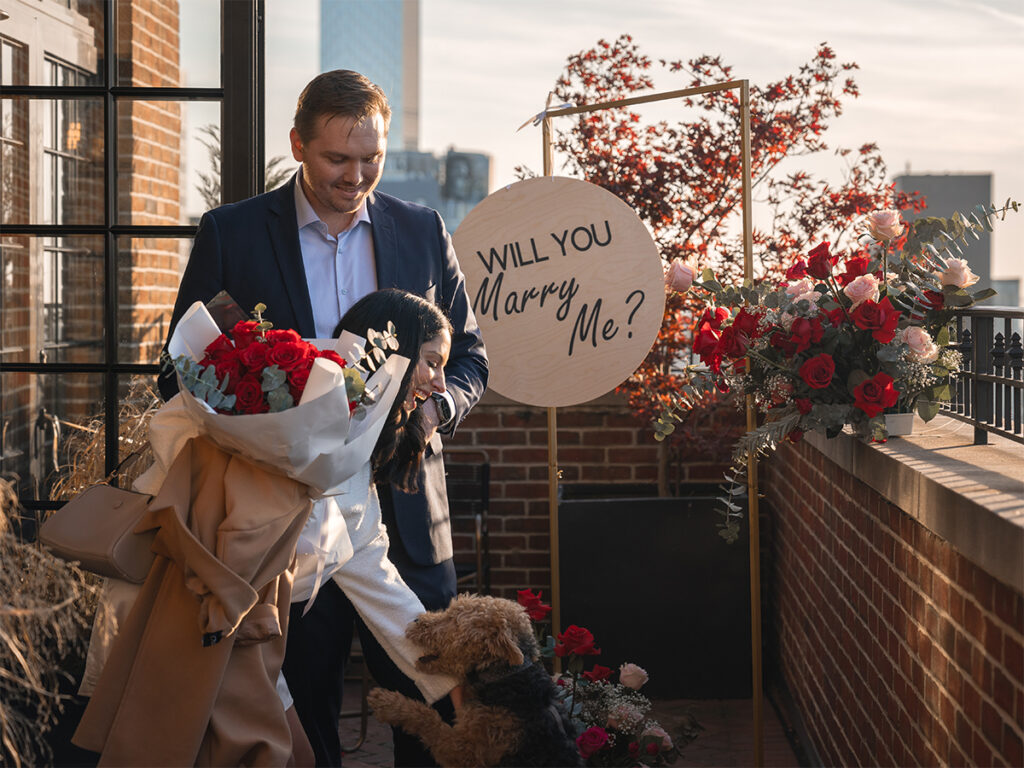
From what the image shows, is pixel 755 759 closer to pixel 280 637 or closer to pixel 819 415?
pixel 819 415

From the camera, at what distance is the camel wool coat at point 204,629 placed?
1.83m

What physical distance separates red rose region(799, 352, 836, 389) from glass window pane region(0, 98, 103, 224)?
2.40 metres

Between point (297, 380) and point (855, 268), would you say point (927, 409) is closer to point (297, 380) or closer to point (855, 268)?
point (855, 268)

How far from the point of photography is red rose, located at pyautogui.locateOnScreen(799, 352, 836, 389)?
2.58 m

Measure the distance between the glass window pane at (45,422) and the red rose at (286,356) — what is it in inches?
79.3

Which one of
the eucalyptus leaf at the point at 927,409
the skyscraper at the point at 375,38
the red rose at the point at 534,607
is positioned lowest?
the red rose at the point at 534,607

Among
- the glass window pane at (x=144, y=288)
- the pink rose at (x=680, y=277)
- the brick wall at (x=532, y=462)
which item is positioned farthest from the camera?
the brick wall at (x=532, y=462)

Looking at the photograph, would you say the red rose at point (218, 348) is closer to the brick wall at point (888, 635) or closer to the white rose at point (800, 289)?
the brick wall at point (888, 635)

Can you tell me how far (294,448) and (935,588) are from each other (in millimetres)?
1310

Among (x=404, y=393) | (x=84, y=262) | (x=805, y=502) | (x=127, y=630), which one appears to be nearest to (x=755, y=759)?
(x=805, y=502)

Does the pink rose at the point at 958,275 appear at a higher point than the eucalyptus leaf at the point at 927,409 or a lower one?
higher

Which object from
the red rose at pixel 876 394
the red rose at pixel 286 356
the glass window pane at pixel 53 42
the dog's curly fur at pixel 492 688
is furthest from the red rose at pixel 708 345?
the glass window pane at pixel 53 42

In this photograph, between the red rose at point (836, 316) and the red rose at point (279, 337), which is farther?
the red rose at point (836, 316)

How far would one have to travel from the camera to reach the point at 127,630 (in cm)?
190
